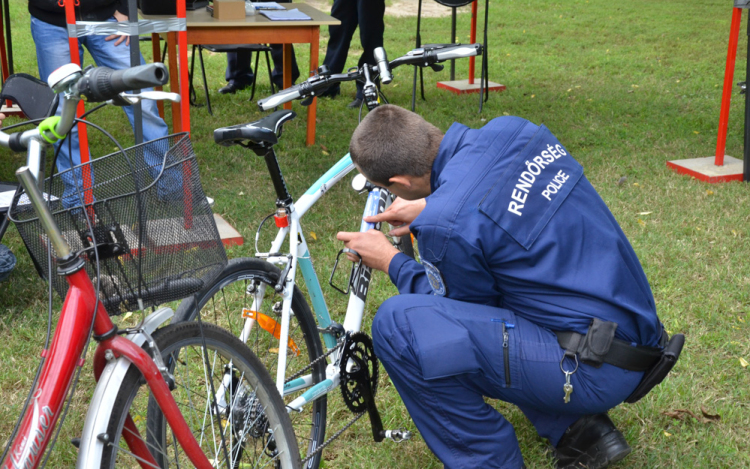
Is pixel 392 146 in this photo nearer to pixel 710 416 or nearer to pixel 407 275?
pixel 407 275

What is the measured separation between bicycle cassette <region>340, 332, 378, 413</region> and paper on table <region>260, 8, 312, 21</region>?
10.9 ft

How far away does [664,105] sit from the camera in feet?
22.5

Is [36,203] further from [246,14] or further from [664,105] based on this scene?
[664,105]

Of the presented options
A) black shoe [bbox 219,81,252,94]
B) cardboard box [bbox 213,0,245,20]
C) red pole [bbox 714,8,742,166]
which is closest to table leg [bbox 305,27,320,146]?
cardboard box [bbox 213,0,245,20]

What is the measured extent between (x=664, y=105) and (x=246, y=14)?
419 centimetres

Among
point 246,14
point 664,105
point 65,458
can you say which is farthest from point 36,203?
point 664,105

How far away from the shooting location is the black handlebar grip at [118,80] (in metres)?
1.18

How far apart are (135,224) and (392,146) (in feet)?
2.92

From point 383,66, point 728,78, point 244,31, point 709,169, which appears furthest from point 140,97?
point 709,169

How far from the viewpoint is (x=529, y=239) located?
1.90m

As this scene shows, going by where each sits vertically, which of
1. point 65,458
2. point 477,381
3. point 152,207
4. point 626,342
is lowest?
point 65,458

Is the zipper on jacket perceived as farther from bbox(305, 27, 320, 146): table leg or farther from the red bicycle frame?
bbox(305, 27, 320, 146): table leg

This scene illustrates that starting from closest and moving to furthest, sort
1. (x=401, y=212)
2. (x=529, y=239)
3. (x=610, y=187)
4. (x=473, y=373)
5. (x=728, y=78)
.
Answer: (x=529, y=239), (x=473, y=373), (x=401, y=212), (x=728, y=78), (x=610, y=187)

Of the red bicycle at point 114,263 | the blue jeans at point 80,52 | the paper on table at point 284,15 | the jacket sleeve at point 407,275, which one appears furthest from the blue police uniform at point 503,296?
the paper on table at point 284,15
